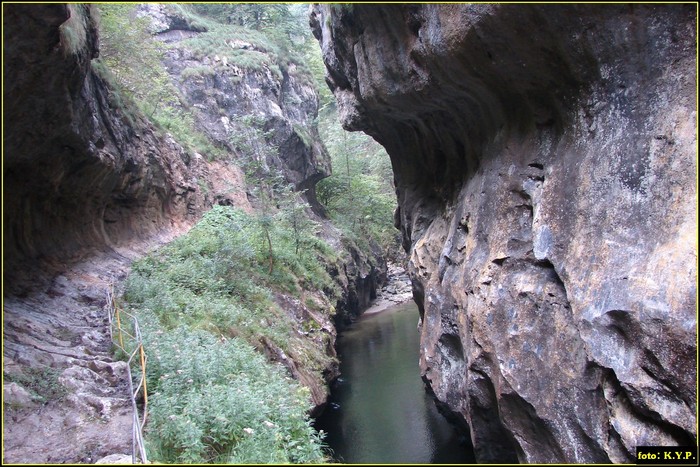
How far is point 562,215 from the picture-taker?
7828mm

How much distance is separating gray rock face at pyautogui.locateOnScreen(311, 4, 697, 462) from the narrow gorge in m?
0.03

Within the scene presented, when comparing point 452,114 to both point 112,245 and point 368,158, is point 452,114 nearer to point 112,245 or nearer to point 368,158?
point 112,245

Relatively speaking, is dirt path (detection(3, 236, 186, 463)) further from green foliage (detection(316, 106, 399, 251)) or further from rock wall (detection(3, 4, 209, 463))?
green foliage (detection(316, 106, 399, 251))

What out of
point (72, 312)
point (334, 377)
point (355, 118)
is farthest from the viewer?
point (334, 377)

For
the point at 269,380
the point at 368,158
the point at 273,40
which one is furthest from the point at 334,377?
the point at 368,158

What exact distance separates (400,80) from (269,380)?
7.02 metres

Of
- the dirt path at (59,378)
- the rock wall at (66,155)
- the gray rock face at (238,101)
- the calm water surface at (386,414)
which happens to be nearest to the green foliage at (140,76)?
the gray rock face at (238,101)

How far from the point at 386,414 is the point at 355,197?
23.0 m

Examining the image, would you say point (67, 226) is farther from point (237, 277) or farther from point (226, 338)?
point (226, 338)

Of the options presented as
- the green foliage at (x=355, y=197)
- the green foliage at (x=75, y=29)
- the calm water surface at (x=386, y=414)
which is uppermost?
the green foliage at (x=355, y=197)

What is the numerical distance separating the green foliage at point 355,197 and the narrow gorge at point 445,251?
1791cm

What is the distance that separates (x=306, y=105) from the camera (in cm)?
3681

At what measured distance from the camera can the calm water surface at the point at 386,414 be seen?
12820mm

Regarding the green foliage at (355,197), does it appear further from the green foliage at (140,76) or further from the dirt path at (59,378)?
the dirt path at (59,378)
